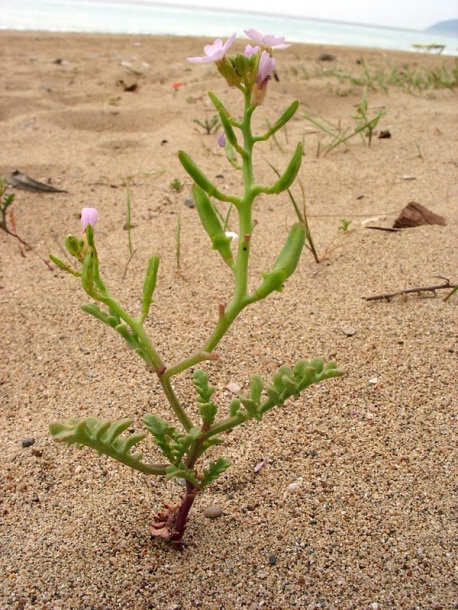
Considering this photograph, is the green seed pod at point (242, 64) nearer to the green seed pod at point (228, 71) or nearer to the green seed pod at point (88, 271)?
the green seed pod at point (228, 71)

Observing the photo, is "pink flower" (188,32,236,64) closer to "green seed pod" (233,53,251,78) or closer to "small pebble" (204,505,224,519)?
"green seed pod" (233,53,251,78)

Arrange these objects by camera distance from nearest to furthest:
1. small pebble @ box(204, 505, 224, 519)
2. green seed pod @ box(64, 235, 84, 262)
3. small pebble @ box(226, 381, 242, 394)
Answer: green seed pod @ box(64, 235, 84, 262) < small pebble @ box(204, 505, 224, 519) < small pebble @ box(226, 381, 242, 394)

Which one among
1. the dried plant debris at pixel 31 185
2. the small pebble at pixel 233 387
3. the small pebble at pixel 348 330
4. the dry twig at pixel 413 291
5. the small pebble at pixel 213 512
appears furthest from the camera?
the dried plant debris at pixel 31 185

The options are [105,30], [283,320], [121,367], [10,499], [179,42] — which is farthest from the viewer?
[105,30]

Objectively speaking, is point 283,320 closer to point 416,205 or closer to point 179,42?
point 416,205

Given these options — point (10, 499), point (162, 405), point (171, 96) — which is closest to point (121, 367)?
point (162, 405)

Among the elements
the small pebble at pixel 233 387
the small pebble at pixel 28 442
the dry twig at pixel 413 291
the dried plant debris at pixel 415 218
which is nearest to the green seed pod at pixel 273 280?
the small pebble at pixel 233 387

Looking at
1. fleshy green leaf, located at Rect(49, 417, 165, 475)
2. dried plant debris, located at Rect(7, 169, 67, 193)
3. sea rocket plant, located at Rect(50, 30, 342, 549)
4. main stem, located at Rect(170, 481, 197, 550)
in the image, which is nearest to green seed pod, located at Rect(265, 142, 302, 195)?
sea rocket plant, located at Rect(50, 30, 342, 549)
